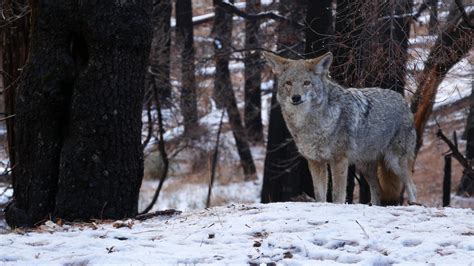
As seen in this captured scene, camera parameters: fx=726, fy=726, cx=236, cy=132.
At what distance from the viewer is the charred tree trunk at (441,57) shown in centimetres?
954

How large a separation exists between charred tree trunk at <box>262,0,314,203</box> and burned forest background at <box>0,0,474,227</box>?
0.03 meters

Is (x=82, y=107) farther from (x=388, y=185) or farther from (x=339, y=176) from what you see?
(x=388, y=185)

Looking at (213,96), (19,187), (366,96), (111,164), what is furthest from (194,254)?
(213,96)

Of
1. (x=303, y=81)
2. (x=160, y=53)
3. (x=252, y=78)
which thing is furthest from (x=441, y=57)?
(x=252, y=78)

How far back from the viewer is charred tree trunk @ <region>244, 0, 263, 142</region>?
18.6m

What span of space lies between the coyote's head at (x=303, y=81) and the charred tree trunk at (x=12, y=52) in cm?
342

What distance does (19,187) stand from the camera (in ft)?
27.8

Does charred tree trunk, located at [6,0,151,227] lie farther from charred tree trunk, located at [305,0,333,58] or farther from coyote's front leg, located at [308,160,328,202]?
charred tree trunk, located at [305,0,333,58]

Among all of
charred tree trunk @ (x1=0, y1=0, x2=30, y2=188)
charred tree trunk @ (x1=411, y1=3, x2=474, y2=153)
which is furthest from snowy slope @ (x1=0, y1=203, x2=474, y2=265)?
charred tree trunk @ (x1=0, y1=0, x2=30, y2=188)

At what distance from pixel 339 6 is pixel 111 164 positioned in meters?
4.87

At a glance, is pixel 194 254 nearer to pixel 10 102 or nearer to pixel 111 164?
pixel 111 164

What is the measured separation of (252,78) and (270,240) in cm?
1609

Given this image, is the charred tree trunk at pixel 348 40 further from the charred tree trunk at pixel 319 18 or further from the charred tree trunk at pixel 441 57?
the charred tree trunk at pixel 319 18

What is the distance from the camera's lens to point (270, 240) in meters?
6.10
